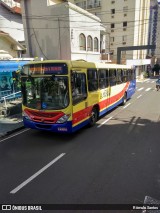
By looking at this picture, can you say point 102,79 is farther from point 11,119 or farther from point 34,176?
point 34,176

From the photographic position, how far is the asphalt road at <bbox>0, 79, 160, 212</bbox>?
4.35 meters

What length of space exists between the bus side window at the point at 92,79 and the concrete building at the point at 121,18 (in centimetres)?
3803

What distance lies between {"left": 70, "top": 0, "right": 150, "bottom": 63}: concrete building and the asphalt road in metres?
40.2

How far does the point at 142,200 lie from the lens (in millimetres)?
4145

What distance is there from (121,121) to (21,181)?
6233 mm

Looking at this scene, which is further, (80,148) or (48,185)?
(80,148)

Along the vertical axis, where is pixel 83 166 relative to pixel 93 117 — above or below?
below

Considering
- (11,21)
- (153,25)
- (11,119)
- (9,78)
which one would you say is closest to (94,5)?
(11,21)

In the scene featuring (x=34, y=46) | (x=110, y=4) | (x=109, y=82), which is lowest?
(x=109, y=82)

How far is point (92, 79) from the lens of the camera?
28.7 feet

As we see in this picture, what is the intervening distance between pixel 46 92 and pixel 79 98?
52.2 inches

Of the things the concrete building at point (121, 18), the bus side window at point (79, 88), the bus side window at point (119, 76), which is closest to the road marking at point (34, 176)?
the bus side window at point (79, 88)

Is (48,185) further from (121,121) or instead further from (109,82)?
(109,82)

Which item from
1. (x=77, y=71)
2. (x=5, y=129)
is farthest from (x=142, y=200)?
(x=5, y=129)
